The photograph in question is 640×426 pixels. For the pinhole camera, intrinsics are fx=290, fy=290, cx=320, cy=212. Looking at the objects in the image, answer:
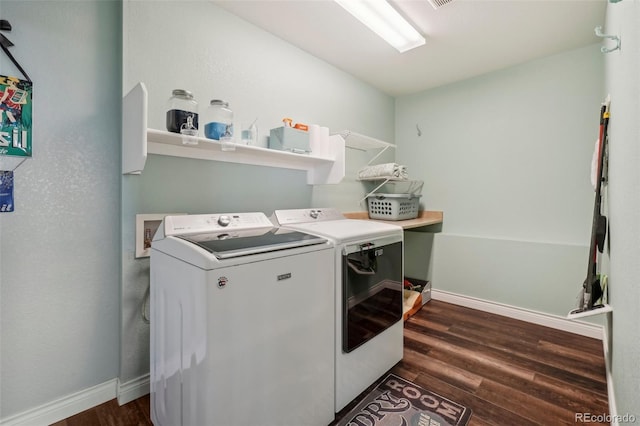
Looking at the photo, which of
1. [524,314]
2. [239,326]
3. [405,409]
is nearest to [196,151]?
[239,326]

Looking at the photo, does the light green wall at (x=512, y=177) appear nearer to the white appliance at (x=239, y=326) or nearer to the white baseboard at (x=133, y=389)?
the white appliance at (x=239, y=326)

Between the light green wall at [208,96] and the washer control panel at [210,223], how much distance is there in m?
0.25

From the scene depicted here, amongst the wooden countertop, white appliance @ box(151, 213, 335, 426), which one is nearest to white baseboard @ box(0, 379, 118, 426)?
white appliance @ box(151, 213, 335, 426)

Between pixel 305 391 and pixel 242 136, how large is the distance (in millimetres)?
1549

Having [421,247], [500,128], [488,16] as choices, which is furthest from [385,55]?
[421,247]

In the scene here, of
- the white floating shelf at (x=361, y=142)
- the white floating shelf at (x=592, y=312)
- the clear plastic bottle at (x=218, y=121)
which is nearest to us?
the white floating shelf at (x=592, y=312)

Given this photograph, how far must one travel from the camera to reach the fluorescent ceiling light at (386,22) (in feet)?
5.70

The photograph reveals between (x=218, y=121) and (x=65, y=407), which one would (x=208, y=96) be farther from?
(x=65, y=407)

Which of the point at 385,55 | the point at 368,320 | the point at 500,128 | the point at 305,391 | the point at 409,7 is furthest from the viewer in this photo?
the point at 500,128

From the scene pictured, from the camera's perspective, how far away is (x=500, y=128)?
277 centimetres

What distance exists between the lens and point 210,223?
5.09 ft

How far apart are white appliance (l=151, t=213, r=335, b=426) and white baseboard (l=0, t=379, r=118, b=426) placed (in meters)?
0.38

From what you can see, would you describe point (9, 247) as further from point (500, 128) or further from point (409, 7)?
point (500, 128)

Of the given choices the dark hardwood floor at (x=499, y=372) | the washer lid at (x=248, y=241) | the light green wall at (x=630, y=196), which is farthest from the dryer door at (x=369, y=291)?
the light green wall at (x=630, y=196)
